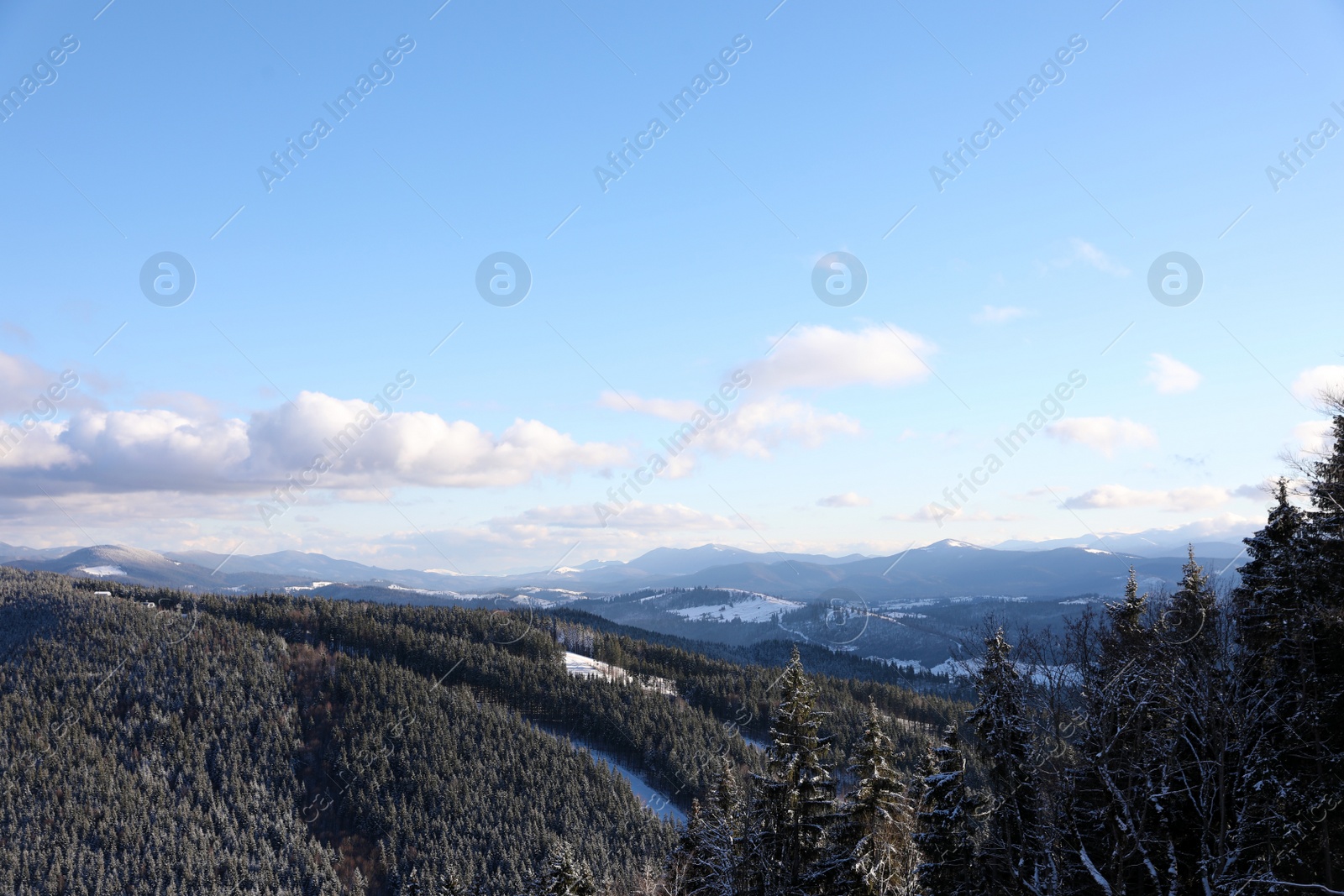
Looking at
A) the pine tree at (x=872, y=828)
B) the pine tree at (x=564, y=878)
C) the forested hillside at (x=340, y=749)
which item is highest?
the pine tree at (x=872, y=828)

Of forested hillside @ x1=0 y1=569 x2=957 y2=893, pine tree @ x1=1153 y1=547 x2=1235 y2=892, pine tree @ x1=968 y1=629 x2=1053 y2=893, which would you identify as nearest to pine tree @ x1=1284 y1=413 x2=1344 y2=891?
pine tree @ x1=1153 y1=547 x2=1235 y2=892

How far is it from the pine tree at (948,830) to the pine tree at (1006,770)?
0.92m

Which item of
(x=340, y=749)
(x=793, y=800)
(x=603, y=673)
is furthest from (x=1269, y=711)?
(x=603, y=673)

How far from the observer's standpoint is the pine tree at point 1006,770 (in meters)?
19.3

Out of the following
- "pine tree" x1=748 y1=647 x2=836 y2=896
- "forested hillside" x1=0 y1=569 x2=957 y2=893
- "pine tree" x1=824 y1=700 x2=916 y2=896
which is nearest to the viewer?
→ "pine tree" x1=824 y1=700 x2=916 y2=896

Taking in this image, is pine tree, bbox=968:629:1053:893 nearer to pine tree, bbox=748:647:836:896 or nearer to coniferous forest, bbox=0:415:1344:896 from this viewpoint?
coniferous forest, bbox=0:415:1344:896

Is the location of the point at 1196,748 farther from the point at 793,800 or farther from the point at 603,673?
the point at 603,673

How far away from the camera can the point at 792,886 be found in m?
25.0

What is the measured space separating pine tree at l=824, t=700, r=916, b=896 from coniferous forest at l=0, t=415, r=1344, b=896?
0.10 m

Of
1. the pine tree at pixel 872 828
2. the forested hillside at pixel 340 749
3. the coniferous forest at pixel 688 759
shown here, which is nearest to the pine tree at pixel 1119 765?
the coniferous forest at pixel 688 759

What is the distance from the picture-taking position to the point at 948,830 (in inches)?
979

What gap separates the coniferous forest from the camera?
17812 millimetres

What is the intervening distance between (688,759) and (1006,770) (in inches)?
4751

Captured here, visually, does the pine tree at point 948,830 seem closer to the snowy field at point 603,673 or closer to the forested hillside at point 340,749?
the forested hillside at point 340,749
